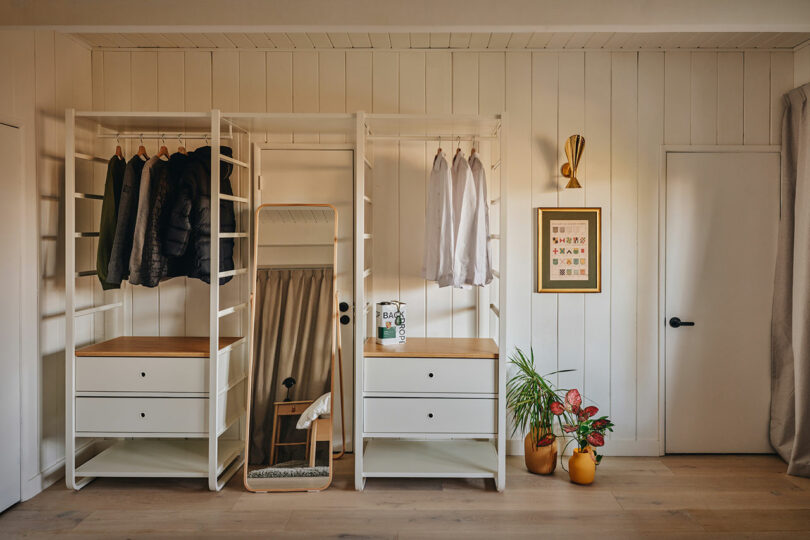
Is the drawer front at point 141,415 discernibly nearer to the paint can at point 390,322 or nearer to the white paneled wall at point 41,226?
the white paneled wall at point 41,226

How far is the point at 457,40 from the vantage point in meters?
3.37

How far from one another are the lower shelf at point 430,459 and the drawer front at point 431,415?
0.22 m

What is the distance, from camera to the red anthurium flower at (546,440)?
3.22 m

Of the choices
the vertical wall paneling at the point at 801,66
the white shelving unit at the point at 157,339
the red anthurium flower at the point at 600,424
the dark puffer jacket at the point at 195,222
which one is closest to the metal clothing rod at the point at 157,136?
the white shelving unit at the point at 157,339

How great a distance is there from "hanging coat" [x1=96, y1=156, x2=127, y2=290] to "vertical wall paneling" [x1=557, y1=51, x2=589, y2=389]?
256cm

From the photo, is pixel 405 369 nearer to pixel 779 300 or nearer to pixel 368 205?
pixel 368 205

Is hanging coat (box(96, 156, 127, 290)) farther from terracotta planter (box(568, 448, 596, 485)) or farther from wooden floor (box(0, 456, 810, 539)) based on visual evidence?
terracotta planter (box(568, 448, 596, 485))

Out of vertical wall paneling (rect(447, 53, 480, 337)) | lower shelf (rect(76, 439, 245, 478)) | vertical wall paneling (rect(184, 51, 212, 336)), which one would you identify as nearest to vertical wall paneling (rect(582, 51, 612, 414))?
vertical wall paneling (rect(447, 53, 480, 337))

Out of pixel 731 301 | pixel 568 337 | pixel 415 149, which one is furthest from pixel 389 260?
pixel 731 301

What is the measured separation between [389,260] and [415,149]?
71 centimetres

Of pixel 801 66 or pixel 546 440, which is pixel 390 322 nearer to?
pixel 546 440

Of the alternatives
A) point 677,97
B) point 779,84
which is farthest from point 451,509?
point 779,84

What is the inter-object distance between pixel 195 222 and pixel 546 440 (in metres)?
2.28

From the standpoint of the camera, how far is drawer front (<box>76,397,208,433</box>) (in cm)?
300
